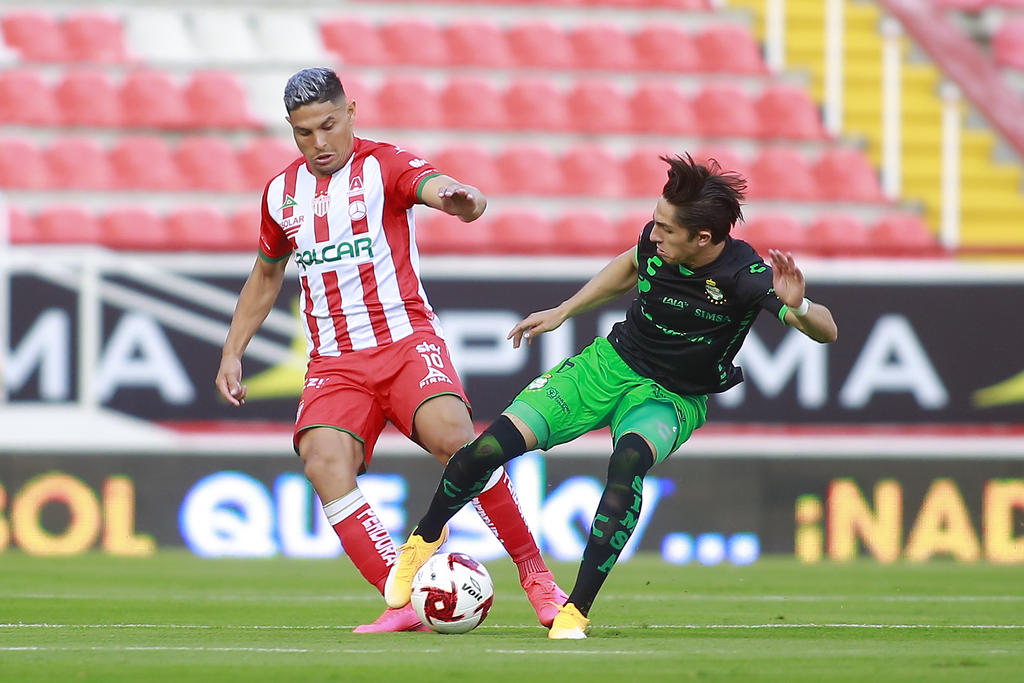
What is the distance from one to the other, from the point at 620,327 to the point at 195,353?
5137 mm

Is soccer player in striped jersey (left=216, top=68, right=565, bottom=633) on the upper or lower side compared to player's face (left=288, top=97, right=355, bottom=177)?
lower

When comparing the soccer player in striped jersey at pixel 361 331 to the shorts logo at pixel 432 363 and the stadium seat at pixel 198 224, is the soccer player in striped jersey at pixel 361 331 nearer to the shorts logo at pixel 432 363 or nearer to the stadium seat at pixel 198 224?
the shorts logo at pixel 432 363

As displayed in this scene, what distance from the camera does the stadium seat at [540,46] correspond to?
15.4 metres

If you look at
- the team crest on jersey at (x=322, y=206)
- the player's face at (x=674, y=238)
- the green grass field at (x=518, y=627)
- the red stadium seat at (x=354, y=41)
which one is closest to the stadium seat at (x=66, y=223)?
the red stadium seat at (x=354, y=41)

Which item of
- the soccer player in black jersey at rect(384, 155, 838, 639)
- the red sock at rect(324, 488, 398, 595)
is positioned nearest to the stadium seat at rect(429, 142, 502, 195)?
the soccer player in black jersey at rect(384, 155, 838, 639)

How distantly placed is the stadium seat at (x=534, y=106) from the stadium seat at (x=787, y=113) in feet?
6.10

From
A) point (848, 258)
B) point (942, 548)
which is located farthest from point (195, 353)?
point (942, 548)

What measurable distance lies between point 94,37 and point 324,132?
9.59 metres

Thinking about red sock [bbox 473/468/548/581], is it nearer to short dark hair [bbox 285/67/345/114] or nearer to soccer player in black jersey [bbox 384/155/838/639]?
soccer player in black jersey [bbox 384/155/838/639]

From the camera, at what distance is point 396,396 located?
6020 mm

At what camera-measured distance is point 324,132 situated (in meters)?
5.95

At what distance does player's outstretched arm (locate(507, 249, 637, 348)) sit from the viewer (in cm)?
600

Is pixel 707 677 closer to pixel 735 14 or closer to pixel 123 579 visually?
pixel 123 579

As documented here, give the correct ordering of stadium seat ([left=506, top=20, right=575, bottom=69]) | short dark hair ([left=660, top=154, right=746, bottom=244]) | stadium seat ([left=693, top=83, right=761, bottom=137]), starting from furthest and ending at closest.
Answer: stadium seat ([left=506, top=20, right=575, bottom=69])
stadium seat ([left=693, top=83, right=761, bottom=137])
short dark hair ([left=660, top=154, right=746, bottom=244])
